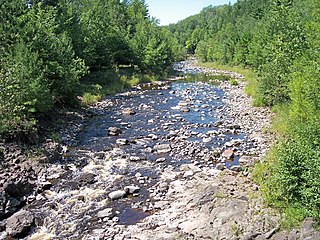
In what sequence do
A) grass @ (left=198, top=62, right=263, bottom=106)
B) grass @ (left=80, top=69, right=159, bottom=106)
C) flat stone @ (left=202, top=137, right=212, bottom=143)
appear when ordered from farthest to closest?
grass @ (left=80, top=69, right=159, bottom=106) → grass @ (left=198, top=62, right=263, bottom=106) → flat stone @ (left=202, top=137, right=212, bottom=143)

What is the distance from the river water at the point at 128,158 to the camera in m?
13.8

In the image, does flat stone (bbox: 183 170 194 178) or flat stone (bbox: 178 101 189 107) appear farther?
flat stone (bbox: 178 101 189 107)

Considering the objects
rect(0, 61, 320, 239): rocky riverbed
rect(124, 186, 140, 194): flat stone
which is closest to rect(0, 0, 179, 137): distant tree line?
rect(0, 61, 320, 239): rocky riverbed

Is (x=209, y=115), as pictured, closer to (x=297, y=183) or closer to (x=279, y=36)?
(x=279, y=36)

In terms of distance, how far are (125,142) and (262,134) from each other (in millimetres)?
9091

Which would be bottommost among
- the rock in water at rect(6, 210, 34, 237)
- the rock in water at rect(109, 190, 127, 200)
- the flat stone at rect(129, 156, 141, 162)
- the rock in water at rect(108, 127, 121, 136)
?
the rock in water at rect(109, 190, 127, 200)

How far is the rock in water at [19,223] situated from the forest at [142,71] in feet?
22.5

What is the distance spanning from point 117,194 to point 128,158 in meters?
4.74

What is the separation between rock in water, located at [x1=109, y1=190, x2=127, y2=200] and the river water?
0.53 feet

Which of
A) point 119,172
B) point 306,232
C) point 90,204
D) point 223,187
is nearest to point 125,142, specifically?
point 119,172

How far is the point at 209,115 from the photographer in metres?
29.7

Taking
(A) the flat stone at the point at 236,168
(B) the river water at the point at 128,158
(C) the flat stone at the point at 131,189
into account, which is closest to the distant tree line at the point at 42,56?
(B) the river water at the point at 128,158

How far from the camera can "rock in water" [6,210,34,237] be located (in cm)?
1259

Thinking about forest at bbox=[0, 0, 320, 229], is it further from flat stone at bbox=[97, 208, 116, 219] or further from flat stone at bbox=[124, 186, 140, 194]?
flat stone at bbox=[97, 208, 116, 219]
